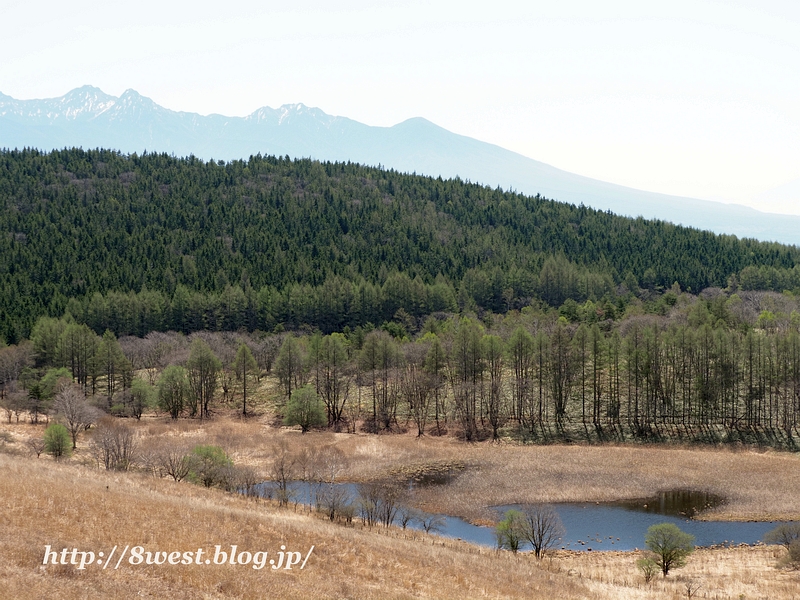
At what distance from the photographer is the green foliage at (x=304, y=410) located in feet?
287

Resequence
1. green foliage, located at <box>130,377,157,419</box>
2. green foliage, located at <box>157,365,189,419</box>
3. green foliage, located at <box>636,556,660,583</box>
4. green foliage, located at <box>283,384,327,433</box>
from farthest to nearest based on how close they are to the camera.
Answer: green foliage, located at <box>157,365,189,419</box> → green foliage, located at <box>130,377,157,419</box> → green foliage, located at <box>283,384,327,433</box> → green foliage, located at <box>636,556,660,583</box>

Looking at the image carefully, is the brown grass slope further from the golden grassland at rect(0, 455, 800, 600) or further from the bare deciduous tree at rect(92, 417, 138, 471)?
the bare deciduous tree at rect(92, 417, 138, 471)

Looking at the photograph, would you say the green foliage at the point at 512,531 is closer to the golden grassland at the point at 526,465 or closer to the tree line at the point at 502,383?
the golden grassland at the point at 526,465

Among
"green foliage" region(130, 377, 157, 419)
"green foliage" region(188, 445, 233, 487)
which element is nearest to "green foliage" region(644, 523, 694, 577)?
"green foliage" region(188, 445, 233, 487)

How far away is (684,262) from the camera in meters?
193

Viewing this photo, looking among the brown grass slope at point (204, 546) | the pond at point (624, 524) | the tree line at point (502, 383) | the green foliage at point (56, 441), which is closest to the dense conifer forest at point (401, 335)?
the tree line at point (502, 383)

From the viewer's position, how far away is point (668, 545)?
4256 cm

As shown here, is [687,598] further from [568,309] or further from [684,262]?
[684,262]

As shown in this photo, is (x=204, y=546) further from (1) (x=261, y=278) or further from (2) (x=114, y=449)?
(1) (x=261, y=278)

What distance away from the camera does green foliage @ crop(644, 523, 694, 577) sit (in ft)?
139

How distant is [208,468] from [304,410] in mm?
33971

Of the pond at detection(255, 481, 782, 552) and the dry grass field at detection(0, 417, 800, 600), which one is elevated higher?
the dry grass field at detection(0, 417, 800, 600)

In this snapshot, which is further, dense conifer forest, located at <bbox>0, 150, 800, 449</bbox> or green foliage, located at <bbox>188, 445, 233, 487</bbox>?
dense conifer forest, located at <bbox>0, 150, 800, 449</bbox>

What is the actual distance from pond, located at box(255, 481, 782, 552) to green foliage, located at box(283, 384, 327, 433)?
2156 cm
